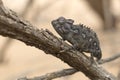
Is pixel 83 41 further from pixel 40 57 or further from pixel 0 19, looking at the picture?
pixel 40 57

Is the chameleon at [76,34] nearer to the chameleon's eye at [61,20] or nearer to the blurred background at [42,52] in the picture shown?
→ the chameleon's eye at [61,20]

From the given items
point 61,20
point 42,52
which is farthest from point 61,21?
point 42,52

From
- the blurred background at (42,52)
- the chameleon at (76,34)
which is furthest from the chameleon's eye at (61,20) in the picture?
the blurred background at (42,52)

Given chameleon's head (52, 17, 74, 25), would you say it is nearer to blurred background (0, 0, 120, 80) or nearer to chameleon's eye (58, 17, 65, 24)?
chameleon's eye (58, 17, 65, 24)

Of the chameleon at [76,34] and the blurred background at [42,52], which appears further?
the blurred background at [42,52]

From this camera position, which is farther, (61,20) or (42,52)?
(42,52)

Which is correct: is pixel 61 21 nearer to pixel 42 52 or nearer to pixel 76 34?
pixel 76 34

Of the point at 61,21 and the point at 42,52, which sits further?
the point at 42,52

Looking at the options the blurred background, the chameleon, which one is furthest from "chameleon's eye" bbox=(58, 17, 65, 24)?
the blurred background

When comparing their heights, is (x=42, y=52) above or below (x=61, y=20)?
above
